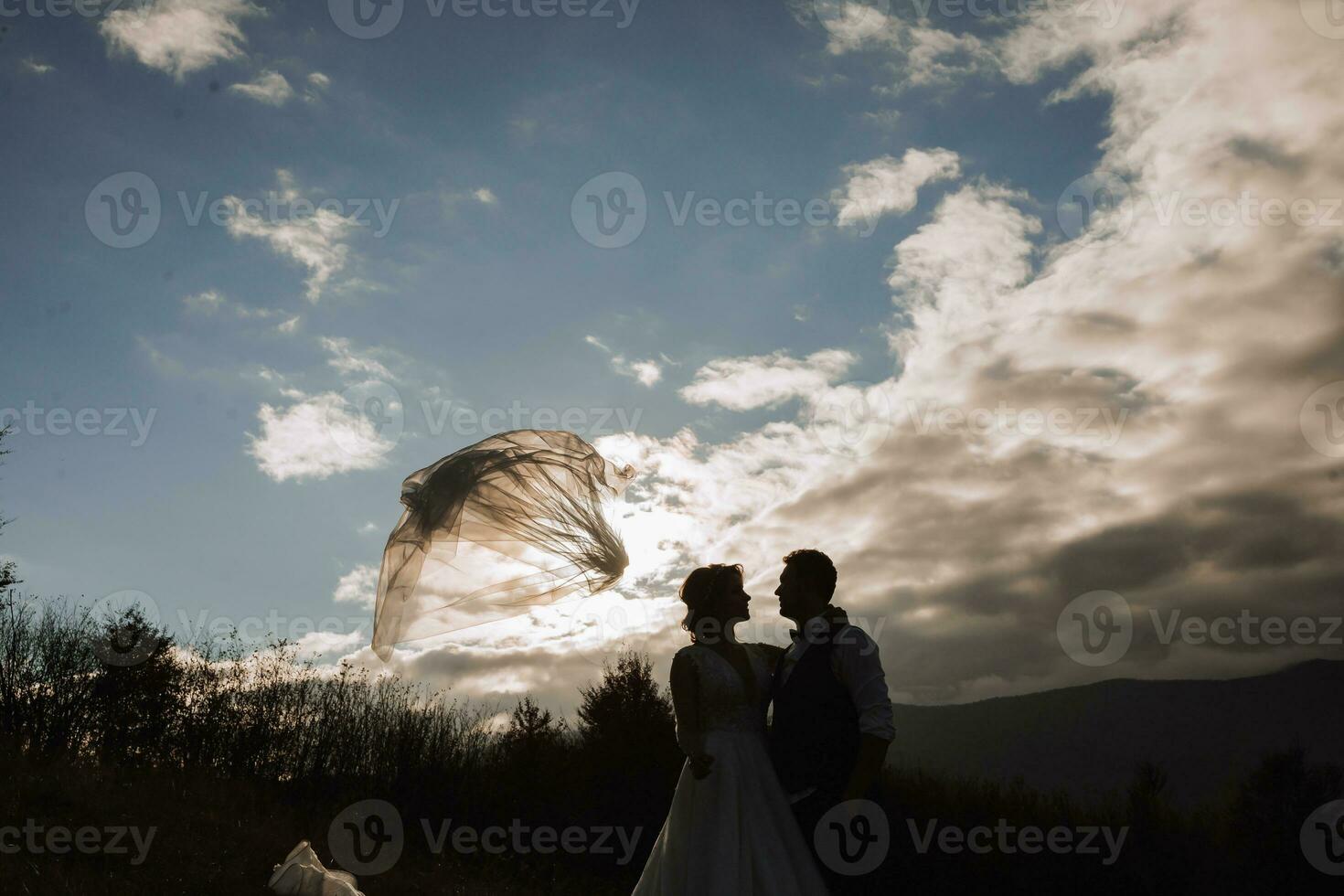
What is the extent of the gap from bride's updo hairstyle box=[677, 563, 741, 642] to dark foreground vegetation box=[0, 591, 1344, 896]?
791 centimetres

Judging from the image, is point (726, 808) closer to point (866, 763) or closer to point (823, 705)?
point (823, 705)

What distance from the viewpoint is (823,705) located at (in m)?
4.14

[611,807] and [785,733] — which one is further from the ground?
[785,733]

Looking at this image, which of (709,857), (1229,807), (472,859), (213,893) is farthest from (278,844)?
(1229,807)

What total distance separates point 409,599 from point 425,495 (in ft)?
2.08

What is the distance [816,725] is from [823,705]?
0.11 metres

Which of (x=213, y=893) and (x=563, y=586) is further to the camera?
(x=213, y=893)

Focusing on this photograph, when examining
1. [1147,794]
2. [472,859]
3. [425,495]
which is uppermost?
[425,495]

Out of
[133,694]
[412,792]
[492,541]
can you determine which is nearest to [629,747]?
[412,792]

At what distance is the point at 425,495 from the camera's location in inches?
191

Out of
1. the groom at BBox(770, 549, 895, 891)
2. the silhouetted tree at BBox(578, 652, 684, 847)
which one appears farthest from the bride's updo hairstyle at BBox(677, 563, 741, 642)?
the silhouetted tree at BBox(578, 652, 684, 847)

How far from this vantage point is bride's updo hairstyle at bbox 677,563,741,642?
465 cm

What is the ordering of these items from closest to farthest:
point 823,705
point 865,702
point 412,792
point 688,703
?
point 865,702, point 823,705, point 688,703, point 412,792

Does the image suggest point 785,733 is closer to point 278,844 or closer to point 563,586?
point 563,586
